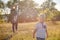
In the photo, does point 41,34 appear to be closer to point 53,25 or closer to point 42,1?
point 53,25

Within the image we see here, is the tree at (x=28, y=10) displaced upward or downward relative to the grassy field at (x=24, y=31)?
upward

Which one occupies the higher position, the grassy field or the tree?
the tree

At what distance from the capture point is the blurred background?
2365 millimetres

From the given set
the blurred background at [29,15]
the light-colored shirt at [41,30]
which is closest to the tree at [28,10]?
the blurred background at [29,15]

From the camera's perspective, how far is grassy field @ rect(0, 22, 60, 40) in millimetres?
2363

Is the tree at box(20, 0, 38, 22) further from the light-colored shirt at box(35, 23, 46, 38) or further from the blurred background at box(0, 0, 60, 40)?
the light-colored shirt at box(35, 23, 46, 38)

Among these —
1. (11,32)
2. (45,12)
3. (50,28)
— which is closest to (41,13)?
(45,12)

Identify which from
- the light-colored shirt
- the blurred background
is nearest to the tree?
the blurred background

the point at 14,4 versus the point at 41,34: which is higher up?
the point at 14,4

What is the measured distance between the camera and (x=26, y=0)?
241 centimetres

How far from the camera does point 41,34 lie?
231 cm

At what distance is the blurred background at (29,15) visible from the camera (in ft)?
7.76

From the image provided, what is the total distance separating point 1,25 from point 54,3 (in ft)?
2.08

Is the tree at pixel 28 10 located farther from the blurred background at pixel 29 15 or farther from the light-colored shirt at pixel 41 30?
the light-colored shirt at pixel 41 30
